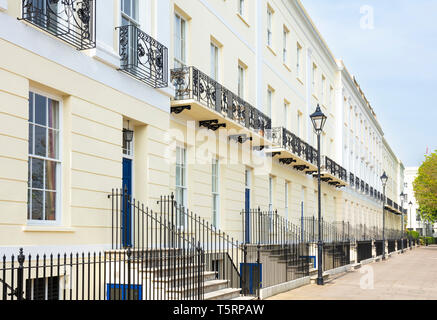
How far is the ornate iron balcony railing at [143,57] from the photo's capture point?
1112cm

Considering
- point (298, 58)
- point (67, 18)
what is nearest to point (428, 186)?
point (298, 58)

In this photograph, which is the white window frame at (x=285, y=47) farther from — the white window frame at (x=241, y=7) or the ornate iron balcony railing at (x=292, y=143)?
the white window frame at (x=241, y=7)

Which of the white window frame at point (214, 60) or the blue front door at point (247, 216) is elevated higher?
the white window frame at point (214, 60)

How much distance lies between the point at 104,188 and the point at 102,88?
185 cm

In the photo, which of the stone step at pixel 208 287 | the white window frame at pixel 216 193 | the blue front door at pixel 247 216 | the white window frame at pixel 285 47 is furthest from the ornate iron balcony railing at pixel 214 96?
the white window frame at pixel 285 47

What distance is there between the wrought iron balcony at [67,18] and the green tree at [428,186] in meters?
49.4

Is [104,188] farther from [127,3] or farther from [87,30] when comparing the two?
[127,3]

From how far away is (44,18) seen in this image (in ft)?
29.2

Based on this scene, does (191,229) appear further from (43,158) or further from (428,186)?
(428,186)

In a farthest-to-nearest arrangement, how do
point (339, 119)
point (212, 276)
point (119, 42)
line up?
point (339, 119), point (212, 276), point (119, 42)

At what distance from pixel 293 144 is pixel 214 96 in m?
8.37

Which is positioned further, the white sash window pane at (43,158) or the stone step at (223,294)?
the stone step at (223,294)

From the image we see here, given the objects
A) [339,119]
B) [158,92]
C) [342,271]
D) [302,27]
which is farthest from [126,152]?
[339,119]

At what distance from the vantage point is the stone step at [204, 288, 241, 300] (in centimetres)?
1074
